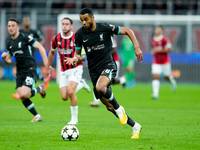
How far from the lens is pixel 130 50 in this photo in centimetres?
2420

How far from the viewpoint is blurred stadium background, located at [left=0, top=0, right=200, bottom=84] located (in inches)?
923

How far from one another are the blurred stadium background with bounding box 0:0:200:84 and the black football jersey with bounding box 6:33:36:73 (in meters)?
12.6

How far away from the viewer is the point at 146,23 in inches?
950

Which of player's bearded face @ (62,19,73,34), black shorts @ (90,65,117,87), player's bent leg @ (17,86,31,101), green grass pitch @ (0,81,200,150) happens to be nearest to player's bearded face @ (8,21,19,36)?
player's bearded face @ (62,19,73,34)

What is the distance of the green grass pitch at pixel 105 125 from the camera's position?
699 cm

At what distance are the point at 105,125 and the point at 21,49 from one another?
2.72 metres

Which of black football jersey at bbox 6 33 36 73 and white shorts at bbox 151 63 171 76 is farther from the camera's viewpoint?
white shorts at bbox 151 63 171 76

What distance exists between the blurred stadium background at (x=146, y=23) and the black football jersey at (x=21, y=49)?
1261 cm

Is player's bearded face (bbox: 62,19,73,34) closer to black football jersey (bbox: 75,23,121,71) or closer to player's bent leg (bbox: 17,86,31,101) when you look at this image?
player's bent leg (bbox: 17,86,31,101)

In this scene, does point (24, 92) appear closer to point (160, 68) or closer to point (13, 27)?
point (13, 27)

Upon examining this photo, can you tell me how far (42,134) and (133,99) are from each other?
355 inches

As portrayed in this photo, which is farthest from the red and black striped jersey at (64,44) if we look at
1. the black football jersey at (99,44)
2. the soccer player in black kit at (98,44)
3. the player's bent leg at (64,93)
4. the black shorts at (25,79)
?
the black football jersey at (99,44)

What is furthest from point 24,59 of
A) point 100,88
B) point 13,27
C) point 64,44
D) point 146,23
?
point 146,23

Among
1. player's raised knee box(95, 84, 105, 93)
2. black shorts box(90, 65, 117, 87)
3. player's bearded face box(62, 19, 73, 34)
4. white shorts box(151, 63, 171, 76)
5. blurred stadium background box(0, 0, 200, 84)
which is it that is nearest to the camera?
player's raised knee box(95, 84, 105, 93)
